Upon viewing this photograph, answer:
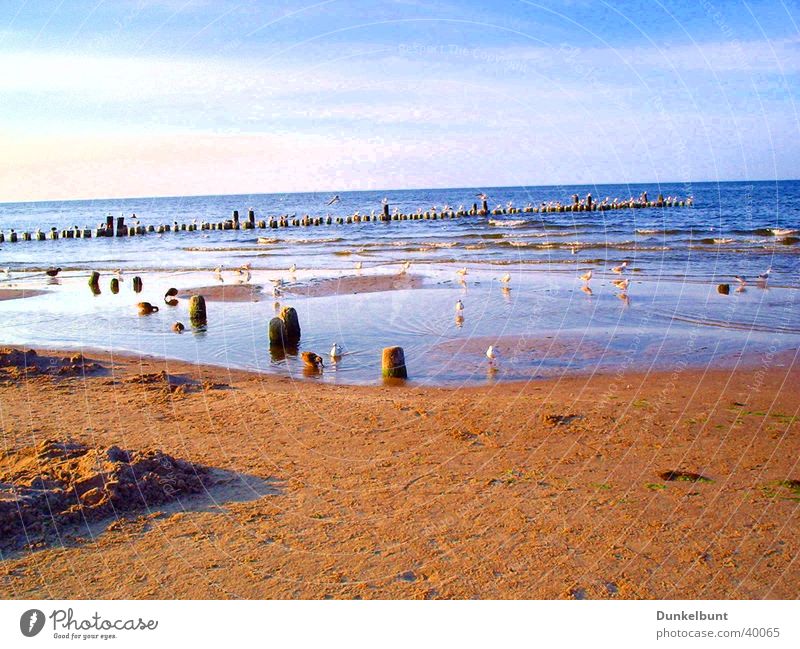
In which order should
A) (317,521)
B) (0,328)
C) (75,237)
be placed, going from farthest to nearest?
1. (75,237)
2. (0,328)
3. (317,521)

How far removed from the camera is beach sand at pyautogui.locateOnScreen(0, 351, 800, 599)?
204 inches

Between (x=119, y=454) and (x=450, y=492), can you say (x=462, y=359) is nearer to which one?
(x=450, y=492)

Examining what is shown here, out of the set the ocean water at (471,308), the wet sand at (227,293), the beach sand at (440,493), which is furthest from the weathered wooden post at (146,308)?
the beach sand at (440,493)

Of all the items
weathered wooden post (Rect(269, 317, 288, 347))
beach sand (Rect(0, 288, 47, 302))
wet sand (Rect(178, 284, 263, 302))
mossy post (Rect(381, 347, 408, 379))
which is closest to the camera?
mossy post (Rect(381, 347, 408, 379))

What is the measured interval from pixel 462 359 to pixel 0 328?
12.1 m

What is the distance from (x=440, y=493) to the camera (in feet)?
21.8

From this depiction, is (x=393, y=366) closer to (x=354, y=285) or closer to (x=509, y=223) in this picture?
(x=354, y=285)

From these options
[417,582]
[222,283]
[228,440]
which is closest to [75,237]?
[222,283]

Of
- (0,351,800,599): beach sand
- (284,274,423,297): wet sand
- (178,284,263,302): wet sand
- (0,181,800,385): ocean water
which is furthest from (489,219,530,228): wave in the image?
(0,351,800,599): beach sand

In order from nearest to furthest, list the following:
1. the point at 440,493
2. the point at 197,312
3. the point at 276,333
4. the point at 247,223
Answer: the point at 440,493, the point at 276,333, the point at 197,312, the point at 247,223

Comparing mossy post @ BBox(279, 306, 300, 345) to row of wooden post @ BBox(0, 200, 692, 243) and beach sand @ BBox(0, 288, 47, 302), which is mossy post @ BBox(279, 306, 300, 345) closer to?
beach sand @ BBox(0, 288, 47, 302)

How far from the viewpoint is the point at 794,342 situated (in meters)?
13.7

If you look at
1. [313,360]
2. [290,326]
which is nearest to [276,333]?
[290,326]

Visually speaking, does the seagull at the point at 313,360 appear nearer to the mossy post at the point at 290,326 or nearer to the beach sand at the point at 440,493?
the beach sand at the point at 440,493
